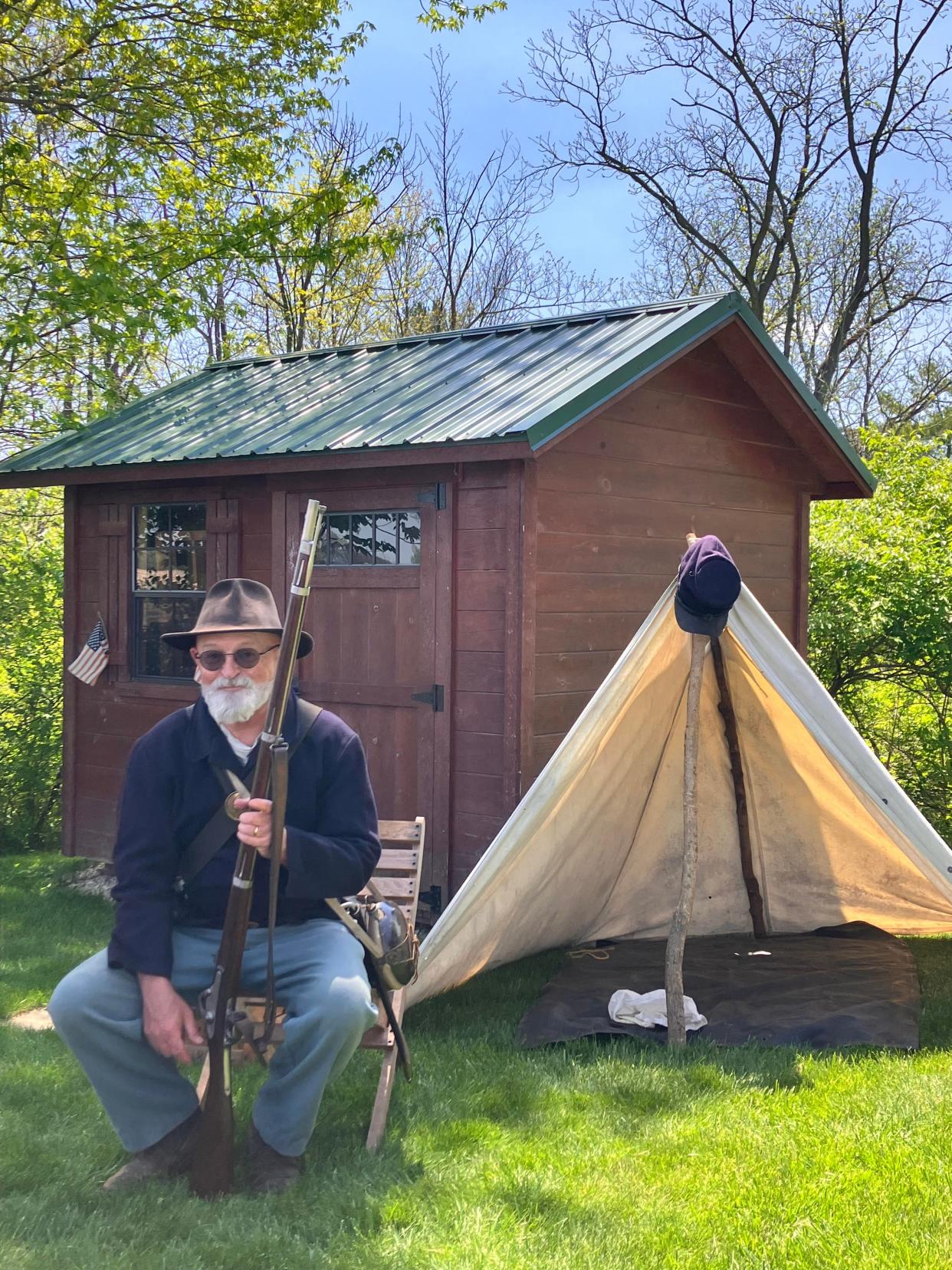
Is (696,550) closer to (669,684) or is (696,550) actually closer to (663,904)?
(669,684)

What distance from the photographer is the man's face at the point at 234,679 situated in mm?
3871

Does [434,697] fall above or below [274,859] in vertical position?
above

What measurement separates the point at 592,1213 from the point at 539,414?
350 centimetres

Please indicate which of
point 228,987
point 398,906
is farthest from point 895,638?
point 228,987

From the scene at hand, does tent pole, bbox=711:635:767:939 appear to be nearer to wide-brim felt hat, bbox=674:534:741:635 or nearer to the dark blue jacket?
wide-brim felt hat, bbox=674:534:741:635

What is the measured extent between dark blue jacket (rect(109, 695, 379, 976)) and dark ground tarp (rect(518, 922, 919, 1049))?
1694 millimetres

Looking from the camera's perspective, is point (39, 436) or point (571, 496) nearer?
point (571, 496)

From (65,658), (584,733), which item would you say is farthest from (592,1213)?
(65,658)

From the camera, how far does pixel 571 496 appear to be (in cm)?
666

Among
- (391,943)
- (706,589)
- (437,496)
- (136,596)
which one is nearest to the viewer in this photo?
(391,943)

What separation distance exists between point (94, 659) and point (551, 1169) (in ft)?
18.1

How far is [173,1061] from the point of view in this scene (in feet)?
12.2

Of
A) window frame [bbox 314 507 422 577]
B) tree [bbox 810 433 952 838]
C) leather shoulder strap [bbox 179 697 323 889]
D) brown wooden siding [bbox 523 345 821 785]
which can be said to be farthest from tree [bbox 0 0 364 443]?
leather shoulder strap [bbox 179 697 323 889]

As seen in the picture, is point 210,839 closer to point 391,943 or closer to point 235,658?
point 235,658
